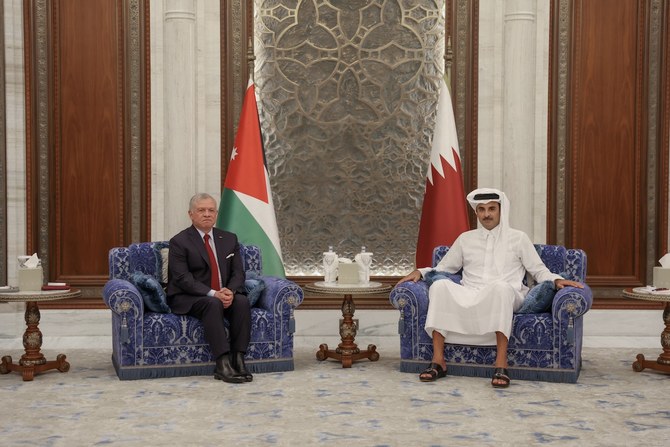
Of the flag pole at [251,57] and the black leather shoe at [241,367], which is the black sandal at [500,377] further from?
the flag pole at [251,57]

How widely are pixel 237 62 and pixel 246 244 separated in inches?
73.7

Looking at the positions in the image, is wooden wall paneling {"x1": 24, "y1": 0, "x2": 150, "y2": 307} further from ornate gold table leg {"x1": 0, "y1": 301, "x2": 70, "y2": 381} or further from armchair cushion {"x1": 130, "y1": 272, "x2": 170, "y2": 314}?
armchair cushion {"x1": 130, "y1": 272, "x2": 170, "y2": 314}

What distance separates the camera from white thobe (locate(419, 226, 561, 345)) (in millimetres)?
4988

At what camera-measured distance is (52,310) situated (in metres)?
6.80

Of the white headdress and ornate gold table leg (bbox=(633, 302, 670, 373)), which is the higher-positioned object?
the white headdress

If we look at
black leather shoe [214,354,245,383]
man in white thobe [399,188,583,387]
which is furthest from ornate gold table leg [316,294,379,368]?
black leather shoe [214,354,245,383]

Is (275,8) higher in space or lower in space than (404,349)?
higher

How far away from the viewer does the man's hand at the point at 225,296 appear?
5.07 m

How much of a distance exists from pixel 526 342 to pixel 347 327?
4.23 ft

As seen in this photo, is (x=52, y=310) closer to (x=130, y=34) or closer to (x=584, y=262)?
(x=130, y=34)

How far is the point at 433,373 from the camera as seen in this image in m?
5.00

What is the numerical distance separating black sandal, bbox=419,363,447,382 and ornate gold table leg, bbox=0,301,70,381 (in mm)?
Result: 2383

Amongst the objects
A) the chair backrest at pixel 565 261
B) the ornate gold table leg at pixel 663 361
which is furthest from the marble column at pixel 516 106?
the ornate gold table leg at pixel 663 361

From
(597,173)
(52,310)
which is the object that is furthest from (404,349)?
(52,310)
